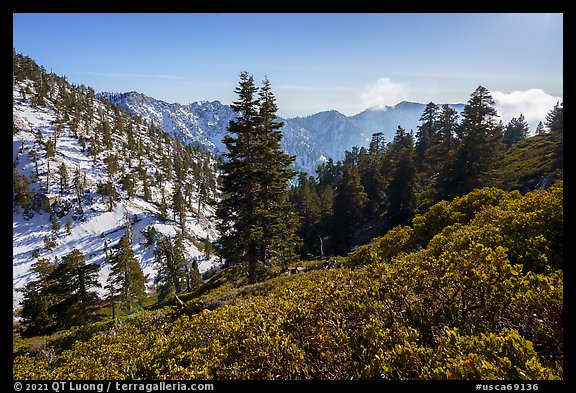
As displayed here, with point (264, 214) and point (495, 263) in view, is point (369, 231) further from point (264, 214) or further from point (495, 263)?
point (495, 263)

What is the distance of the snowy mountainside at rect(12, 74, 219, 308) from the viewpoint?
8191 cm

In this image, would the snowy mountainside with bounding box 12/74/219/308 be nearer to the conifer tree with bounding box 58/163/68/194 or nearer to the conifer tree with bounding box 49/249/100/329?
the conifer tree with bounding box 58/163/68/194

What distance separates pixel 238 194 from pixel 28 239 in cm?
9373

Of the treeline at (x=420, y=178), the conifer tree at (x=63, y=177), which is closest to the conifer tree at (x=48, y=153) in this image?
the conifer tree at (x=63, y=177)

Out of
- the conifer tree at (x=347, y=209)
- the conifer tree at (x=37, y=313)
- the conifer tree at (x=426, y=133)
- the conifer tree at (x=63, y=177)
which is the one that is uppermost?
the conifer tree at (x=426, y=133)

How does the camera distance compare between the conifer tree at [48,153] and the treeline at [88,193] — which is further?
the conifer tree at [48,153]

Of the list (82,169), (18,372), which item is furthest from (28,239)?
(18,372)

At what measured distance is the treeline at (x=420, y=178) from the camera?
3103 cm

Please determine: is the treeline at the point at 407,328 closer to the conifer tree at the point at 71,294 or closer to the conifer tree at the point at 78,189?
the conifer tree at the point at 71,294

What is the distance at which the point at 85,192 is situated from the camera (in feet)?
318

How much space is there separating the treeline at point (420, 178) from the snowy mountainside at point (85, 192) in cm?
4384

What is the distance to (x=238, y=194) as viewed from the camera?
19.4 metres

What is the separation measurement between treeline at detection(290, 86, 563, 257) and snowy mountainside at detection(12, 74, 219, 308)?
4384 cm

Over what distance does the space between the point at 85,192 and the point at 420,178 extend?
102990mm
